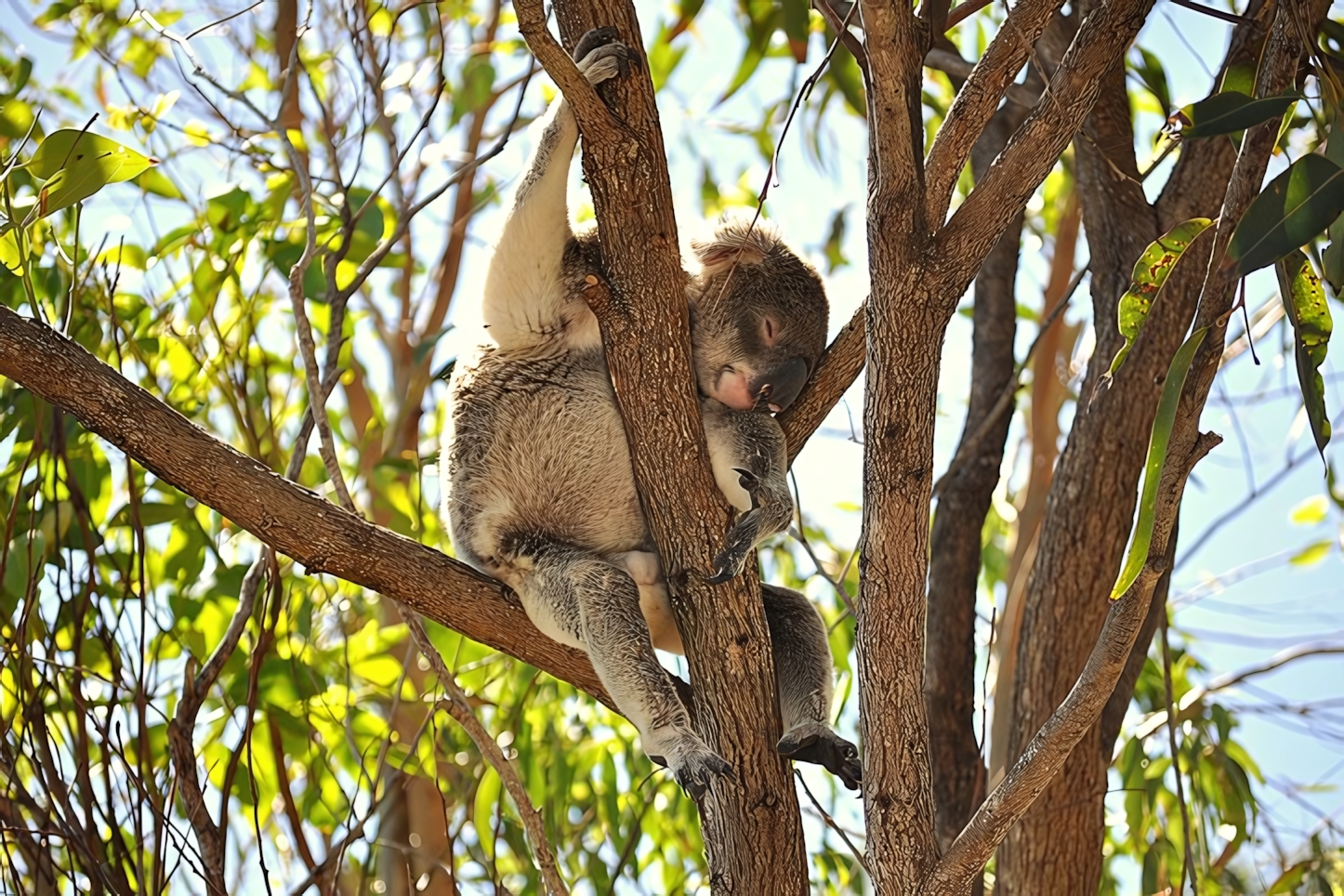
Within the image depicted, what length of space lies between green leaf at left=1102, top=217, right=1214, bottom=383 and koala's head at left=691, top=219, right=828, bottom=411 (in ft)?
2.70

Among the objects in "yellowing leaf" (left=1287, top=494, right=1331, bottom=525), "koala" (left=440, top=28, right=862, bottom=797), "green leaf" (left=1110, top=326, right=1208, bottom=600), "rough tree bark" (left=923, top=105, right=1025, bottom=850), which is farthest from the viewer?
"yellowing leaf" (left=1287, top=494, right=1331, bottom=525)

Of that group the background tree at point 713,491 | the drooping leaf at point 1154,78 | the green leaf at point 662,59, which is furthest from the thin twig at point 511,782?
the green leaf at point 662,59

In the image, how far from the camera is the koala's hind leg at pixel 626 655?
6.29 feet

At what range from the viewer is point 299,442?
2.18 metres

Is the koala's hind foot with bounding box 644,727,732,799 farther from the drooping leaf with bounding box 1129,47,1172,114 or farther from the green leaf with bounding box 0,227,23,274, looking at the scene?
the drooping leaf with bounding box 1129,47,1172,114

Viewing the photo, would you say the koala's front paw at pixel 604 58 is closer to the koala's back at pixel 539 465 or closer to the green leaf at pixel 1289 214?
the koala's back at pixel 539 465

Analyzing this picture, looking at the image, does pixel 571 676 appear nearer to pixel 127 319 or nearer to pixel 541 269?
pixel 541 269

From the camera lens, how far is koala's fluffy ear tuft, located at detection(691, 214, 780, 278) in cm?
255

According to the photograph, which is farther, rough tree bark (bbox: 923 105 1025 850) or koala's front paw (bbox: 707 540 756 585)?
rough tree bark (bbox: 923 105 1025 850)

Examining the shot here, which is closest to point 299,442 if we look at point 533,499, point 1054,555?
point 533,499

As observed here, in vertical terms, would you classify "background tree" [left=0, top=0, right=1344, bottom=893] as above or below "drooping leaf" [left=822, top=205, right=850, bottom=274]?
below

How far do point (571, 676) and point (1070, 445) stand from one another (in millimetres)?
1038

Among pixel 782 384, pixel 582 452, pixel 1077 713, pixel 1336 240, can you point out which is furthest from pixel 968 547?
pixel 1336 240

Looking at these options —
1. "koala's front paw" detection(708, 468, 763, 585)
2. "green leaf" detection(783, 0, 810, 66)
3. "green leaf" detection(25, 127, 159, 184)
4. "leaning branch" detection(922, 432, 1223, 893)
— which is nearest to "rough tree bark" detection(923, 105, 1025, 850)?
"green leaf" detection(783, 0, 810, 66)
